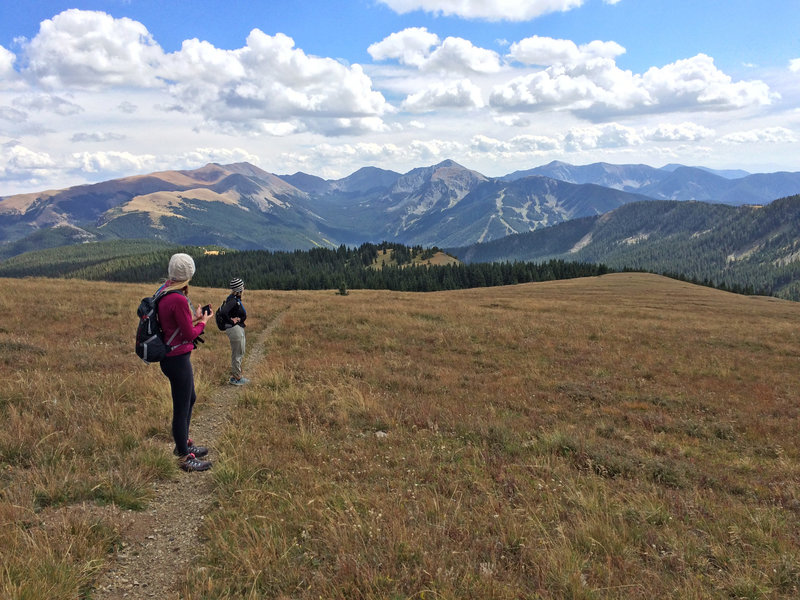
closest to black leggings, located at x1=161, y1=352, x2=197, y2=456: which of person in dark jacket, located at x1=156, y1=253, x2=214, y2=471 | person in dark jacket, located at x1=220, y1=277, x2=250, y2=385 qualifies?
person in dark jacket, located at x1=156, y1=253, x2=214, y2=471

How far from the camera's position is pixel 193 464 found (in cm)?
694

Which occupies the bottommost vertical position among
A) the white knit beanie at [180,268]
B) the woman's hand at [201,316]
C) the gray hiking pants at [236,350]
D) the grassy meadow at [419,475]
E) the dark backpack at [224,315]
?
the grassy meadow at [419,475]

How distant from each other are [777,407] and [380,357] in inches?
510

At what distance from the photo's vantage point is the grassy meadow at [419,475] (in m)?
4.41

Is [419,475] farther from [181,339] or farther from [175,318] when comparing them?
[175,318]

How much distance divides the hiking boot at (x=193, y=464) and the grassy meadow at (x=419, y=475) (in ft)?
0.51

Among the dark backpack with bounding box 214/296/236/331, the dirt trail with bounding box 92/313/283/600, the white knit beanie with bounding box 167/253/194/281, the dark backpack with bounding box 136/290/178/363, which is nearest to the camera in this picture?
the dirt trail with bounding box 92/313/283/600

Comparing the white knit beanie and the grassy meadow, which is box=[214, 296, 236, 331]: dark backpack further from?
the white knit beanie

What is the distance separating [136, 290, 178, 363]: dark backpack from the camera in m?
6.46

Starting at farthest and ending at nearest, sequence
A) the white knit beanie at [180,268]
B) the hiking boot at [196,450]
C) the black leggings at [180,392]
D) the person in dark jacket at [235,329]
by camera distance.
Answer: the person in dark jacket at [235,329], the hiking boot at [196,450], the black leggings at [180,392], the white knit beanie at [180,268]

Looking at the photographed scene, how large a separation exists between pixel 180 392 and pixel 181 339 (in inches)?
38.9

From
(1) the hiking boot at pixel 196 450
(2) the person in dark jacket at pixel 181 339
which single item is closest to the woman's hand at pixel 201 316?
(2) the person in dark jacket at pixel 181 339

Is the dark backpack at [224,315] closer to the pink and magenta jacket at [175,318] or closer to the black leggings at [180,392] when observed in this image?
the black leggings at [180,392]

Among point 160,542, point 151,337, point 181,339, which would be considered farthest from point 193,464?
point 151,337
